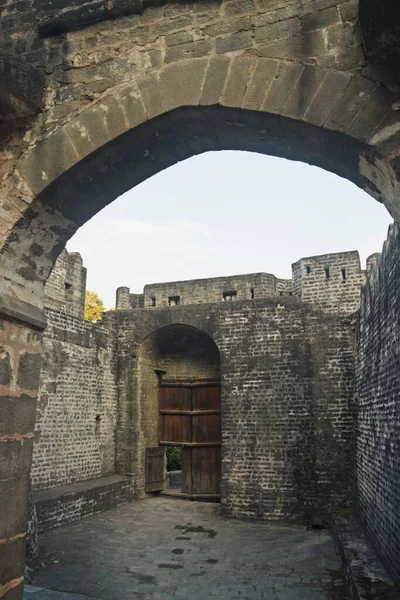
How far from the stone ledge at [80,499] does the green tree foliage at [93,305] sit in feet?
55.2

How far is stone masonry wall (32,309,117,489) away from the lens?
9805mm

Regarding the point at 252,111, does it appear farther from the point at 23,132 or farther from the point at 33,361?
the point at 33,361

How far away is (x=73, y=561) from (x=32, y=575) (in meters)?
0.89

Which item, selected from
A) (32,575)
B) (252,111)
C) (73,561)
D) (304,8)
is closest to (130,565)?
(73,561)

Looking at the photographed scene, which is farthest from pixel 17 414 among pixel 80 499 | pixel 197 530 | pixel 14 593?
pixel 80 499

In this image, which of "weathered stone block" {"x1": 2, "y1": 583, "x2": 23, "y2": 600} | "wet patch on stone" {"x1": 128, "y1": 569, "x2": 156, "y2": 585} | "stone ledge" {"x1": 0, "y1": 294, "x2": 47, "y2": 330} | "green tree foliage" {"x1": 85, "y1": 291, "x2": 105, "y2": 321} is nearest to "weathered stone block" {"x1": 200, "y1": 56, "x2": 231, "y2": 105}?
"stone ledge" {"x1": 0, "y1": 294, "x2": 47, "y2": 330}

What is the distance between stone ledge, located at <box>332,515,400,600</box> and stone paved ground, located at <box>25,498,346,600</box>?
1.27ft

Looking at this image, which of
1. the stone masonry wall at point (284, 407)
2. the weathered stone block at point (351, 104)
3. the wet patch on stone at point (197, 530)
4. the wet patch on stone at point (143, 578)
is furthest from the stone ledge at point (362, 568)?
the weathered stone block at point (351, 104)

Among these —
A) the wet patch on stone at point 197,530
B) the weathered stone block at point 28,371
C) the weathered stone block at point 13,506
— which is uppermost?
the weathered stone block at point 28,371

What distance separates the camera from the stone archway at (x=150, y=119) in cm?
245

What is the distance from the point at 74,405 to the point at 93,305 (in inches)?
707

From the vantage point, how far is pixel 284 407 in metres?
10.6

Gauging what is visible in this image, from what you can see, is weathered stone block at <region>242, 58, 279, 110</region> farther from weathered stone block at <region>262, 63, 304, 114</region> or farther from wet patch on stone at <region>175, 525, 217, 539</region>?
wet patch on stone at <region>175, 525, 217, 539</region>

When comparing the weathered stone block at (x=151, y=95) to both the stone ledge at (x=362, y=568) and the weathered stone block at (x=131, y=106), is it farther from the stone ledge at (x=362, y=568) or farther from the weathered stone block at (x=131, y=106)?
the stone ledge at (x=362, y=568)
